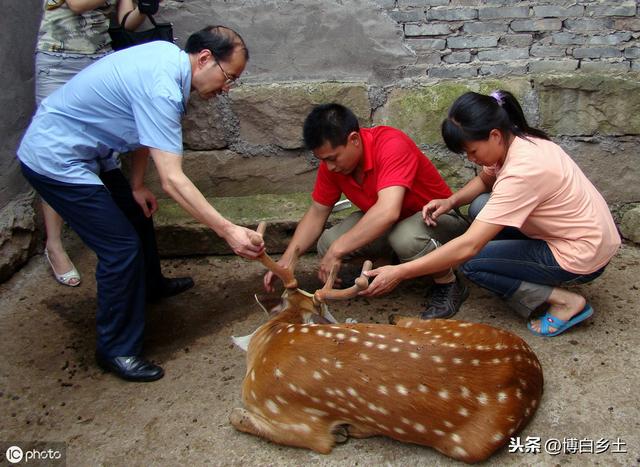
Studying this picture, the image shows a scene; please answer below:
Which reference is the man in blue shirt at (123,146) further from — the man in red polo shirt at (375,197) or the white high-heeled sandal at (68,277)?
the white high-heeled sandal at (68,277)

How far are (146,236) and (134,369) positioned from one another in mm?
828

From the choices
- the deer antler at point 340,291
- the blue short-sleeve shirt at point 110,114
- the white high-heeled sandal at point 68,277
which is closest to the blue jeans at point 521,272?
the deer antler at point 340,291

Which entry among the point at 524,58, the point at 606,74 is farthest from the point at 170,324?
the point at 606,74

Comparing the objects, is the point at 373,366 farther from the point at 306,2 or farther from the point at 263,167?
the point at 306,2

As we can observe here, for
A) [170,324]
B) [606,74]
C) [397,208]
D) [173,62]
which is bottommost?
[170,324]

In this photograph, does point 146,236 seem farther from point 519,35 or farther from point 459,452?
point 519,35

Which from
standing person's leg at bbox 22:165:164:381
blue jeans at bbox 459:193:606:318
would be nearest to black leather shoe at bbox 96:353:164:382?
standing person's leg at bbox 22:165:164:381

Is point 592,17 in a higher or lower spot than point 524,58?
higher

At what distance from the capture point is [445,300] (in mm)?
3395

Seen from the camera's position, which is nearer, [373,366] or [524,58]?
[373,366]

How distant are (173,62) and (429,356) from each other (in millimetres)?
1593

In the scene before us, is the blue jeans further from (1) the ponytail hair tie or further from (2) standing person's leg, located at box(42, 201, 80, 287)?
(2) standing person's leg, located at box(42, 201, 80, 287)

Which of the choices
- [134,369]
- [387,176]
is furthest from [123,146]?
[387,176]

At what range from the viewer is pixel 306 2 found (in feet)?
12.6
